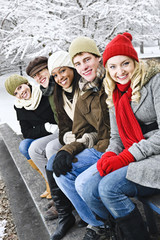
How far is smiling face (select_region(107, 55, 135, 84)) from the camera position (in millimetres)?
1821

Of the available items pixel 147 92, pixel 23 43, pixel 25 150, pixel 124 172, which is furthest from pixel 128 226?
pixel 23 43

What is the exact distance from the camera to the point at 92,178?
185 centimetres

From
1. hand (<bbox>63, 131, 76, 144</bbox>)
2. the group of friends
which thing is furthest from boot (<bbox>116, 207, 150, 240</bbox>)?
hand (<bbox>63, 131, 76, 144</bbox>)

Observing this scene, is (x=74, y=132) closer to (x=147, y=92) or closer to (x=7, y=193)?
(x=147, y=92)

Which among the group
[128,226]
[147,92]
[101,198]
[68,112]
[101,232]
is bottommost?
[101,232]

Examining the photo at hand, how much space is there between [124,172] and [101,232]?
2.20 ft

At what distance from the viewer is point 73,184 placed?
2.12 meters

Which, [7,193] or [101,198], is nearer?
[101,198]

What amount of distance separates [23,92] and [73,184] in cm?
158

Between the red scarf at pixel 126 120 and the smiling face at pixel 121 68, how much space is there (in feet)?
0.19

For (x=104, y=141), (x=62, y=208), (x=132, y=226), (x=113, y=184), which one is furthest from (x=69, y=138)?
(x=132, y=226)

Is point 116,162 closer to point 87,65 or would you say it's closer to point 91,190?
point 91,190

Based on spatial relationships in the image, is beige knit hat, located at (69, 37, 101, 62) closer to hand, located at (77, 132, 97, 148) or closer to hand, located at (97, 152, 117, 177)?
hand, located at (77, 132, 97, 148)

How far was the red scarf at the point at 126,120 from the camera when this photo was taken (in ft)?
5.96
